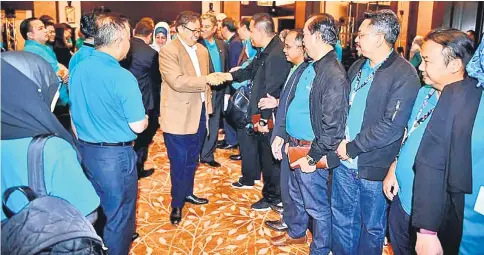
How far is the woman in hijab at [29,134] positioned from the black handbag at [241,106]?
2386mm

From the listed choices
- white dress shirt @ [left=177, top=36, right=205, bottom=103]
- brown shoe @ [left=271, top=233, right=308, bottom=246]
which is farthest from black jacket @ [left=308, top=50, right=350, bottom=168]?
white dress shirt @ [left=177, top=36, right=205, bottom=103]

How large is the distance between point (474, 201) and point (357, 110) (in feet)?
3.06

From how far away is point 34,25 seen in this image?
12.5 ft

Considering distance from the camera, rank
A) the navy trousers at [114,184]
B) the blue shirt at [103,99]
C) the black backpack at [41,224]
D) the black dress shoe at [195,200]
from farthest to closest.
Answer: the black dress shoe at [195,200] < the navy trousers at [114,184] < the blue shirt at [103,99] < the black backpack at [41,224]

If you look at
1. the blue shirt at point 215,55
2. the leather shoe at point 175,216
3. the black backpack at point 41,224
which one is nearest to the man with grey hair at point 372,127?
the leather shoe at point 175,216

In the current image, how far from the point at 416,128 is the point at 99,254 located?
4.67 ft

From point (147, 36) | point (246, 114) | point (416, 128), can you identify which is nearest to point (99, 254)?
point (416, 128)

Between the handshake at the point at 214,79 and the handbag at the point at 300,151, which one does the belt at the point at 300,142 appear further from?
the handshake at the point at 214,79

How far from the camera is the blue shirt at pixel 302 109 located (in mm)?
2465

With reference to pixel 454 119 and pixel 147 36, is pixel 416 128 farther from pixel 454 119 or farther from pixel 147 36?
pixel 147 36

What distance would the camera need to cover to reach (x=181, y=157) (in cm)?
330

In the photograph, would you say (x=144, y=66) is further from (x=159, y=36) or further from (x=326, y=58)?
(x=326, y=58)

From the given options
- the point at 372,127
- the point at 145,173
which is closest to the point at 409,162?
the point at 372,127

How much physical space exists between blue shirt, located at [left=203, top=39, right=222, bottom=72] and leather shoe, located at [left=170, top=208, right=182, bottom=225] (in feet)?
5.27
